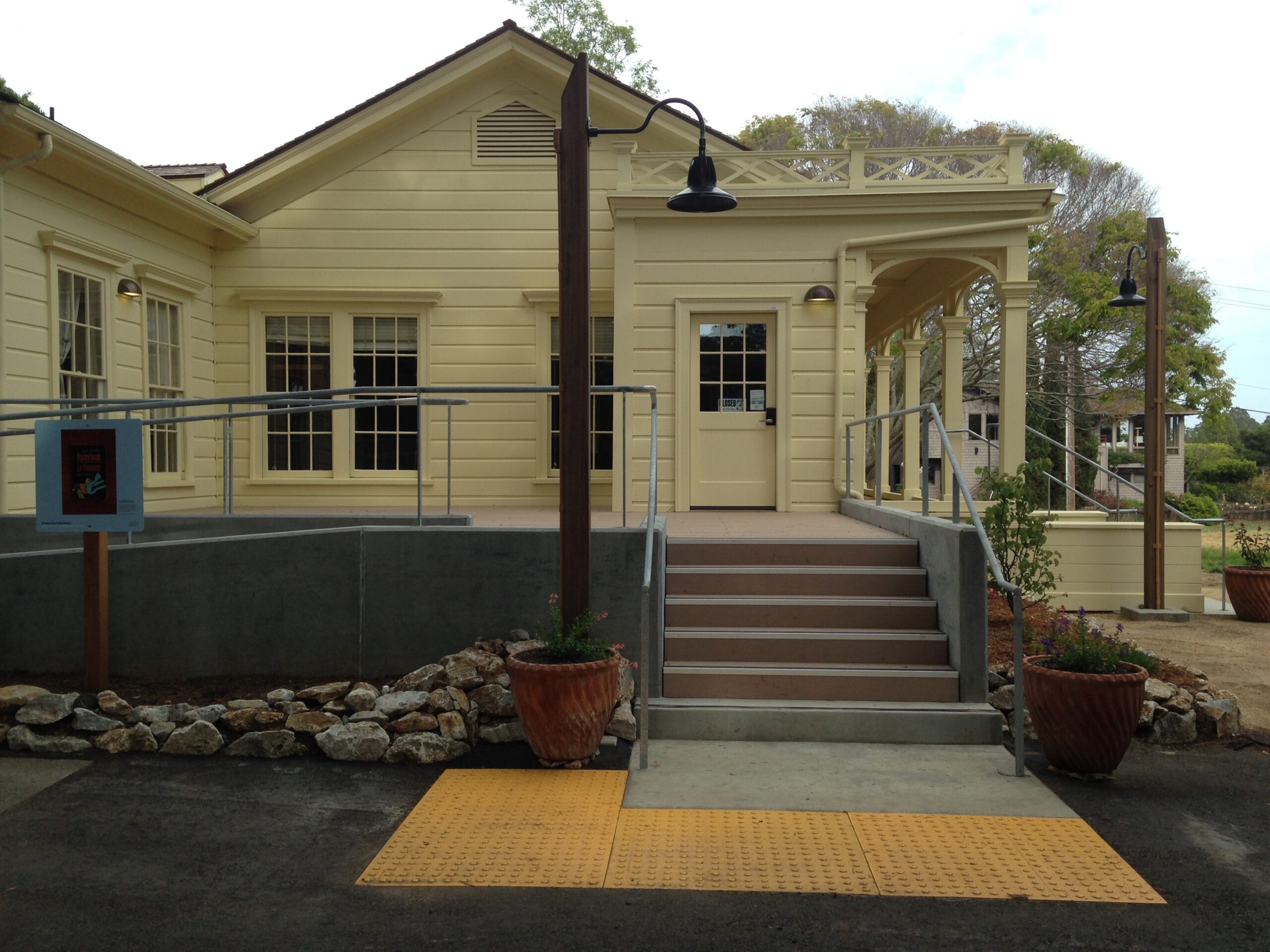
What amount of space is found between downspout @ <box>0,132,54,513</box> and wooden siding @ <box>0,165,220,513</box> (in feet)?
0.07

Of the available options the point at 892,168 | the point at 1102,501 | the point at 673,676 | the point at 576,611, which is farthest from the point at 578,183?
the point at 1102,501

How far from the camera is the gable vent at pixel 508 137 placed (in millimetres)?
10953

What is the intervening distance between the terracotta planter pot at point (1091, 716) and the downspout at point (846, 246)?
15.0 ft

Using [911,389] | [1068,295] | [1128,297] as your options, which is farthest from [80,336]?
[1068,295]

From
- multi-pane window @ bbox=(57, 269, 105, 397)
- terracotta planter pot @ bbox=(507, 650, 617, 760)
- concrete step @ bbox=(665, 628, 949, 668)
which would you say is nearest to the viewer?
terracotta planter pot @ bbox=(507, 650, 617, 760)

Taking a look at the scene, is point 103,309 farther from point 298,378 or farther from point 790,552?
point 790,552

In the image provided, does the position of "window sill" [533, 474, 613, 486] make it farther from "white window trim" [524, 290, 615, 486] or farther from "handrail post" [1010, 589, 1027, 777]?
"handrail post" [1010, 589, 1027, 777]

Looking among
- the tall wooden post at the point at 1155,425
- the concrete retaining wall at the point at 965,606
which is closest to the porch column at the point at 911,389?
the tall wooden post at the point at 1155,425

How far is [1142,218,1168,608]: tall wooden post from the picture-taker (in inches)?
382

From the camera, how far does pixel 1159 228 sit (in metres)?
9.93

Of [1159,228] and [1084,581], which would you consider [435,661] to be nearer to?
[1084,581]

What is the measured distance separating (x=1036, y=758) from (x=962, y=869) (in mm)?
1661

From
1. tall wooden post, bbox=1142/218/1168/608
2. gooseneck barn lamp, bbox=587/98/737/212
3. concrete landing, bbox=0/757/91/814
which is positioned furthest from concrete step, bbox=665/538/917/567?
tall wooden post, bbox=1142/218/1168/608

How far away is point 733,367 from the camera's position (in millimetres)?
9578
